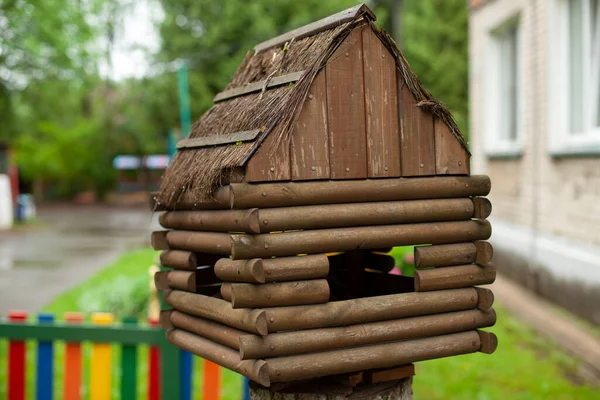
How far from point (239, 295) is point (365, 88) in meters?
0.78

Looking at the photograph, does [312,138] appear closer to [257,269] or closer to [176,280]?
[257,269]

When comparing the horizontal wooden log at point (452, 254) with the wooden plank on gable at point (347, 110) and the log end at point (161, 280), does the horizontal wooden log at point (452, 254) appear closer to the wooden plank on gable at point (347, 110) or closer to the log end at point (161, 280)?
the wooden plank on gable at point (347, 110)

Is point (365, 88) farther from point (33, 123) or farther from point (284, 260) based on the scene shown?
point (33, 123)

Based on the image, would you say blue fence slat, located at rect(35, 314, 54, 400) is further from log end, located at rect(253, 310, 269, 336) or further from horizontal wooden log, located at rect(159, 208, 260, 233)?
log end, located at rect(253, 310, 269, 336)

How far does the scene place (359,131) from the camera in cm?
232

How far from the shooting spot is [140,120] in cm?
3381

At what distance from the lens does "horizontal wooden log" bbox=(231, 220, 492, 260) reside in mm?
2150

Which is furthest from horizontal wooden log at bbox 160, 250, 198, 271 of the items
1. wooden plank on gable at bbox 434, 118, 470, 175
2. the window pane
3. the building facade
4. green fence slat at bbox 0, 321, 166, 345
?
the window pane

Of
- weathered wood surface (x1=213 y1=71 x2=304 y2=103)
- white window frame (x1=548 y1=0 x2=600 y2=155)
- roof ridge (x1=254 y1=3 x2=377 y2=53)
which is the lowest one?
weathered wood surface (x1=213 y1=71 x2=304 y2=103)

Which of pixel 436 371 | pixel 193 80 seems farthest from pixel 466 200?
pixel 193 80

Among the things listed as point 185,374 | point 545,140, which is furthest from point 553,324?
point 185,374

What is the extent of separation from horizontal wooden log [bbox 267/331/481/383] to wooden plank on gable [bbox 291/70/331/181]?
1.84 ft

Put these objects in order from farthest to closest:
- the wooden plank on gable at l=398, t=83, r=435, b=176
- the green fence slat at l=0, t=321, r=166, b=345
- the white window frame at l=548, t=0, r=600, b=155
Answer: the white window frame at l=548, t=0, r=600, b=155, the green fence slat at l=0, t=321, r=166, b=345, the wooden plank on gable at l=398, t=83, r=435, b=176

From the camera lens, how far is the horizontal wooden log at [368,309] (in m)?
2.20
